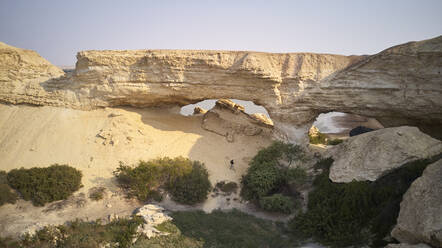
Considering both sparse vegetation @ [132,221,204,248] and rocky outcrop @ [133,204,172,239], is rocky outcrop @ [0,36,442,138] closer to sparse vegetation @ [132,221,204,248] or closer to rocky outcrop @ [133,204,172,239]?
rocky outcrop @ [133,204,172,239]

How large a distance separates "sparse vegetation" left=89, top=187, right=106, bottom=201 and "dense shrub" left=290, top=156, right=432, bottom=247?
8783 millimetres

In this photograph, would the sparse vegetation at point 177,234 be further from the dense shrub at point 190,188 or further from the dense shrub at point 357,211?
the dense shrub at point 190,188

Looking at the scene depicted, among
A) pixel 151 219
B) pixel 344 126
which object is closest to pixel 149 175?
pixel 151 219

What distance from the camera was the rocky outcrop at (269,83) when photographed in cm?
1259

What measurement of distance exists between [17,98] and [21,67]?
1996 millimetres

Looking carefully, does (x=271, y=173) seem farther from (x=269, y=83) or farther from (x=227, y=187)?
(x=269, y=83)

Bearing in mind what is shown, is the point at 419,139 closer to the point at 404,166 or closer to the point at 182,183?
the point at 404,166

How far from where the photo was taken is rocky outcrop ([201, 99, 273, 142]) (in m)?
17.2

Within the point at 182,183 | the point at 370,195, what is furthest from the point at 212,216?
the point at 370,195

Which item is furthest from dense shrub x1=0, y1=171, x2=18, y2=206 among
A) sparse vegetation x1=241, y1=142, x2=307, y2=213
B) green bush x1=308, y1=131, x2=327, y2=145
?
green bush x1=308, y1=131, x2=327, y2=145

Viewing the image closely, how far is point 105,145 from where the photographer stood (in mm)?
14734

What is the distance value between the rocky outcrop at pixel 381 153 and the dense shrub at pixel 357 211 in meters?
0.45

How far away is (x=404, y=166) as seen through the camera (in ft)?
33.0

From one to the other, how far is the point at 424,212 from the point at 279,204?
19.7ft
